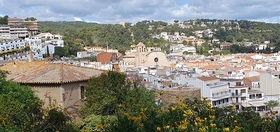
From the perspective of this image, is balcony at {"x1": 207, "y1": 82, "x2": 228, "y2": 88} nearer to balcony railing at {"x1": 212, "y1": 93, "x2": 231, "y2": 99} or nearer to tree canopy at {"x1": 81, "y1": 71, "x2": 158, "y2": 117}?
balcony railing at {"x1": 212, "y1": 93, "x2": 231, "y2": 99}

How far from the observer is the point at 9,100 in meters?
9.47

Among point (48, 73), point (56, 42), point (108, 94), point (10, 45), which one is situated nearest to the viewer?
point (108, 94)

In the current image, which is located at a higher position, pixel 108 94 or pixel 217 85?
pixel 108 94

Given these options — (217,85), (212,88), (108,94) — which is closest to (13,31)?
(217,85)

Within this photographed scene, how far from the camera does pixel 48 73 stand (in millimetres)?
16891

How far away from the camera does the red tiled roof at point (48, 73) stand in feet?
53.7

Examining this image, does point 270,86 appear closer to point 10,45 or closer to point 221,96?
point 221,96

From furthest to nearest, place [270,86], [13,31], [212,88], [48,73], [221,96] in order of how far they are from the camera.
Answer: [13,31] < [270,86] < [221,96] < [212,88] < [48,73]

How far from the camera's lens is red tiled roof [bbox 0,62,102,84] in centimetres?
1638

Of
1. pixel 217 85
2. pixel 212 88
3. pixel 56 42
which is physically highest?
pixel 56 42

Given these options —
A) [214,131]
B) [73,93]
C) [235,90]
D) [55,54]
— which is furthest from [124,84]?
[55,54]

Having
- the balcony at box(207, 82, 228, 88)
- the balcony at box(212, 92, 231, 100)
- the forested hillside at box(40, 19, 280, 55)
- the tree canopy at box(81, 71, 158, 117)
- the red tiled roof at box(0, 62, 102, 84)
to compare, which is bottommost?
the balcony at box(212, 92, 231, 100)

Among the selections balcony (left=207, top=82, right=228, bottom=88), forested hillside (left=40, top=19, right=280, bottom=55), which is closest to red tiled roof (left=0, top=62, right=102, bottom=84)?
balcony (left=207, top=82, right=228, bottom=88)

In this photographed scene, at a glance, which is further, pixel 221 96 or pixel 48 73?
pixel 221 96
